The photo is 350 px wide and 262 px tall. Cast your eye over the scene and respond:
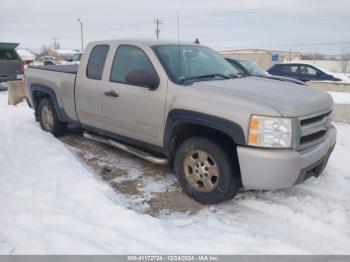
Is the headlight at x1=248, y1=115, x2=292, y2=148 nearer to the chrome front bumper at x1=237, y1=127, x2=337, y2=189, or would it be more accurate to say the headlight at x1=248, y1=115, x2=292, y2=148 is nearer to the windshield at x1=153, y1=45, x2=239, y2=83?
the chrome front bumper at x1=237, y1=127, x2=337, y2=189

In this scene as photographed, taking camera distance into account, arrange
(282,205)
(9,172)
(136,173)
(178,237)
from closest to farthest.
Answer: (178,237) → (282,205) → (9,172) → (136,173)

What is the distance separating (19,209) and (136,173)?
70.5 inches

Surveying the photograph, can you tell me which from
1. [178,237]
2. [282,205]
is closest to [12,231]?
[178,237]

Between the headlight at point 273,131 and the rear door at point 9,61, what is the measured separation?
13589 millimetres

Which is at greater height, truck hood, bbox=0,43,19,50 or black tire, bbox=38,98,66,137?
truck hood, bbox=0,43,19,50

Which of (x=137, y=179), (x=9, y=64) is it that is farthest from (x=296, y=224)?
(x=9, y=64)

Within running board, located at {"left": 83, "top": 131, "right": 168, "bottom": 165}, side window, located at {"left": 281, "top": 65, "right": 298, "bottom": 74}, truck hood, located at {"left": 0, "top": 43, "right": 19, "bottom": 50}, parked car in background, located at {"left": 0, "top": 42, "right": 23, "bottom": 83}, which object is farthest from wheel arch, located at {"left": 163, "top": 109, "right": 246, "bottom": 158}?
truck hood, located at {"left": 0, "top": 43, "right": 19, "bottom": 50}

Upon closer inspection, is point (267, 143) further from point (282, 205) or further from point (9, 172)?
point (9, 172)

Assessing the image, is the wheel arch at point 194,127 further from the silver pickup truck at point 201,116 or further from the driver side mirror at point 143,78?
the driver side mirror at point 143,78

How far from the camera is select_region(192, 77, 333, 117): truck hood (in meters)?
3.58

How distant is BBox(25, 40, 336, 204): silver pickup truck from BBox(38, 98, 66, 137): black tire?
893 millimetres

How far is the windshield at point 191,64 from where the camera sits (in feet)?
14.6

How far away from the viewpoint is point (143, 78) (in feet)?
14.2

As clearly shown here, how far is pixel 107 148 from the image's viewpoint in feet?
20.4
